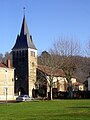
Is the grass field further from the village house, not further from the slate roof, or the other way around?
the slate roof

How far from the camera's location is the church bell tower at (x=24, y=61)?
103812 mm

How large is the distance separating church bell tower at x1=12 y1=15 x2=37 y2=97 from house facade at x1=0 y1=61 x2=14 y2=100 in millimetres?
12925

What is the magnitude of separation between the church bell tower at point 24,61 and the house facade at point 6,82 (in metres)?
12.9

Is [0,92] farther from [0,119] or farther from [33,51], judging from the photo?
[0,119]

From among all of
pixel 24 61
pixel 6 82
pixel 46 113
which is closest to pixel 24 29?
pixel 24 61

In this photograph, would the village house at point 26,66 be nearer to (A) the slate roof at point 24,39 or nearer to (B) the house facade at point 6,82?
(A) the slate roof at point 24,39

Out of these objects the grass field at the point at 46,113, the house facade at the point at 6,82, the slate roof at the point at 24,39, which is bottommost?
the grass field at the point at 46,113

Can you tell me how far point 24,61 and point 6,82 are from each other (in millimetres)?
19555

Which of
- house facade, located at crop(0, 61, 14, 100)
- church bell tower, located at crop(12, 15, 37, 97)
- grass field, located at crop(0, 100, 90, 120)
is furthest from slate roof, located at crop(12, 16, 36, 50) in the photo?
grass field, located at crop(0, 100, 90, 120)

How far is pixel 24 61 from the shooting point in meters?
107

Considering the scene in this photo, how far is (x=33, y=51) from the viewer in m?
109

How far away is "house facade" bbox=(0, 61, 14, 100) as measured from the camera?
8662 cm

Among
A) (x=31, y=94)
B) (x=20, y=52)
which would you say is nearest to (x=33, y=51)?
(x=20, y=52)

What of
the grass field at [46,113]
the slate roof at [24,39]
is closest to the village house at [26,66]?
the slate roof at [24,39]
